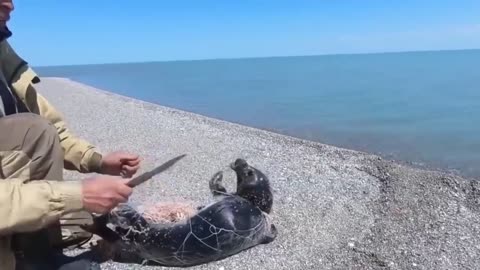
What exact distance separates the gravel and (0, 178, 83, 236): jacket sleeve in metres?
2.52

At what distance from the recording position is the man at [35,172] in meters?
2.12

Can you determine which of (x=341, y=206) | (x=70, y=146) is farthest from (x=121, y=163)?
(x=341, y=206)

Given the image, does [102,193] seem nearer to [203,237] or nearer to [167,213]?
[203,237]

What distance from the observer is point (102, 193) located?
2260 mm

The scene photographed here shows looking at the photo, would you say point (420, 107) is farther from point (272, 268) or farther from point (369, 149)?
point (272, 268)

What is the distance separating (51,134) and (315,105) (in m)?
29.3

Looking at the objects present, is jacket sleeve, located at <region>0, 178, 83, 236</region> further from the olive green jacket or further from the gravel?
the gravel

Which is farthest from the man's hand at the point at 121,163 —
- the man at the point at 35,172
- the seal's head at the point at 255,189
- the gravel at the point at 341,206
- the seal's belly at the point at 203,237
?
the seal's head at the point at 255,189

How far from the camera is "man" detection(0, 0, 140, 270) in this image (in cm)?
212

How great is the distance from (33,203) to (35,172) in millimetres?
576

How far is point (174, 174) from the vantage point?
26.6ft

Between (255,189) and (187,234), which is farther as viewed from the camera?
(255,189)

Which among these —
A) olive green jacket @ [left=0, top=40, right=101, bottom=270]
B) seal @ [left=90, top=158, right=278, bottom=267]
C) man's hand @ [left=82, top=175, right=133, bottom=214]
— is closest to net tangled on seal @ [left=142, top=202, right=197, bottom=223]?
seal @ [left=90, top=158, right=278, bottom=267]

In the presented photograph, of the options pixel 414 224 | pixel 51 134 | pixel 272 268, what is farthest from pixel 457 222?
pixel 51 134
